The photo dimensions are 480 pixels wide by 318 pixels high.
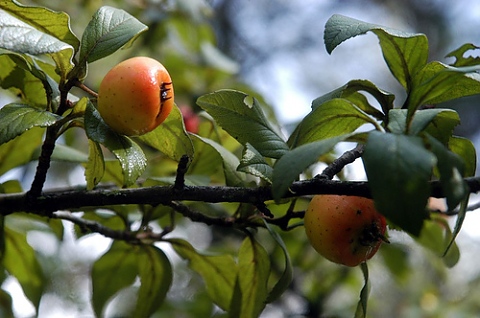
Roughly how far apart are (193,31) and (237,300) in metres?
1.20

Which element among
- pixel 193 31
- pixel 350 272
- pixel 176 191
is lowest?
pixel 350 272

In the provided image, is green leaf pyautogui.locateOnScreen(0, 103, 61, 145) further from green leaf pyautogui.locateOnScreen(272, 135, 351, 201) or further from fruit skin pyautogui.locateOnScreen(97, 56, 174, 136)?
green leaf pyautogui.locateOnScreen(272, 135, 351, 201)

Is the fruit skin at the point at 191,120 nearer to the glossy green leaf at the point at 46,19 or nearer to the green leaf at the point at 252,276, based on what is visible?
the green leaf at the point at 252,276

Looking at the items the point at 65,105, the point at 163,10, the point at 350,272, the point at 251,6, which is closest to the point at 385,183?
the point at 65,105

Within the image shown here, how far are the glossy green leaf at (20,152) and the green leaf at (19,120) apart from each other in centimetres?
33

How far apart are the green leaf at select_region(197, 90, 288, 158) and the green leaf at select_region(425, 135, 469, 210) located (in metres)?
0.23

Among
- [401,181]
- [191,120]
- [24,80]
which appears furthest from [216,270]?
[191,120]

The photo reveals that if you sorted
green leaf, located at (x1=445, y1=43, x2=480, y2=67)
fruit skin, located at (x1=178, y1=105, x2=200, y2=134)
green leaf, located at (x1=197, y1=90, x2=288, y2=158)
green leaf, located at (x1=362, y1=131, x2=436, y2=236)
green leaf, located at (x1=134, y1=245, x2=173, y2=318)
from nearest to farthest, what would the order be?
1. green leaf, located at (x1=362, y1=131, x2=436, y2=236)
2. green leaf, located at (x1=197, y1=90, x2=288, y2=158)
3. green leaf, located at (x1=445, y1=43, x2=480, y2=67)
4. green leaf, located at (x1=134, y1=245, x2=173, y2=318)
5. fruit skin, located at (x1=178, y1=105, x2=200, y2=134)

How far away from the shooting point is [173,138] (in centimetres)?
80

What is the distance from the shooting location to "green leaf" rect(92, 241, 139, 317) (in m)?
1.08

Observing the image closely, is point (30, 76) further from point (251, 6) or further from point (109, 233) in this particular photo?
point (251, 6)

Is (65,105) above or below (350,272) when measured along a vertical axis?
above

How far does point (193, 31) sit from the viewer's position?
1.98 metres

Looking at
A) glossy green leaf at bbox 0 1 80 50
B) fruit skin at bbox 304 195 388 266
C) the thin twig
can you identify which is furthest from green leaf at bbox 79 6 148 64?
fruit skin at bbox 304 195 388 266
